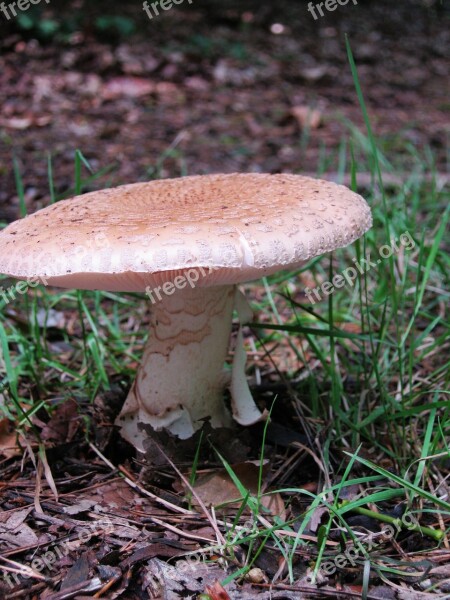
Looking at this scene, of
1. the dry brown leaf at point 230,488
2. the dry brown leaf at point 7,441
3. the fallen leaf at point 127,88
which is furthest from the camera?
the fallen leaf at point 127,88

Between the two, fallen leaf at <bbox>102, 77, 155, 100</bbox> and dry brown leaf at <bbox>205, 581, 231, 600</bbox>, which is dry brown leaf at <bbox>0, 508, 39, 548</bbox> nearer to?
dry brown leaf at <bbox>205, 581, 231, 600</bbox>

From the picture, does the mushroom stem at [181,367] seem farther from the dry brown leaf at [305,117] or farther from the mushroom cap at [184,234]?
the dry brown leaf at [305,117]

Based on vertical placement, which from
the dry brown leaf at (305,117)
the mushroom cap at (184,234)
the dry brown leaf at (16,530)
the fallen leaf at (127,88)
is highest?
the mushroom cap at (184,234)

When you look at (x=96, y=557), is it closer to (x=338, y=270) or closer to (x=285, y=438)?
(x=285, y=438)

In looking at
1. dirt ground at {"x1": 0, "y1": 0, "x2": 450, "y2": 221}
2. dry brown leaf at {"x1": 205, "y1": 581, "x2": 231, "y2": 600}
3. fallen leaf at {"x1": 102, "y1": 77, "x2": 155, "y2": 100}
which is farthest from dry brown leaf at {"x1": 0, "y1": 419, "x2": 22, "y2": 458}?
fallen leaf at {"x1": 102, "y1": 77, "x2": 155, "y2": 100}

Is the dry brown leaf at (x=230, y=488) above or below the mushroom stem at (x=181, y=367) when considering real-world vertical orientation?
below

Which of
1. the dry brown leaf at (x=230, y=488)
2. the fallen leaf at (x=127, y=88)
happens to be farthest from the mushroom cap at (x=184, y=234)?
the fallen leaf at (x=127, y=88)

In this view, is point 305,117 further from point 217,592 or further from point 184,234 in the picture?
point 217,592

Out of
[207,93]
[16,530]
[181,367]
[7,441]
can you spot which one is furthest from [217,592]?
[207,93]
